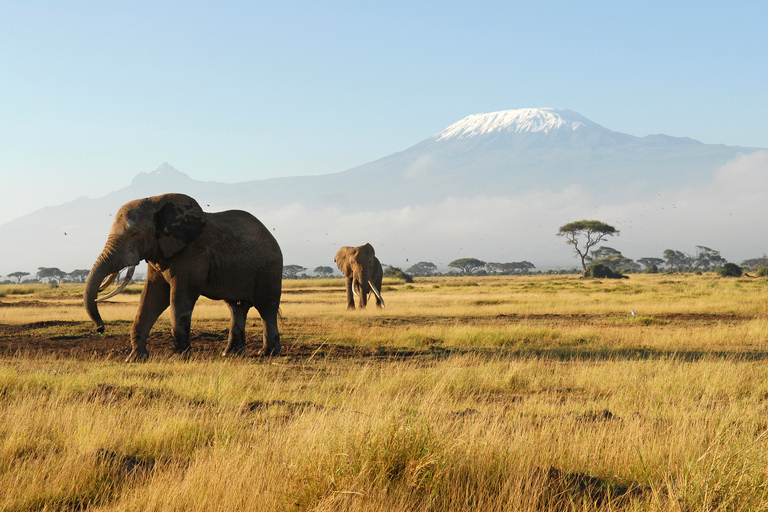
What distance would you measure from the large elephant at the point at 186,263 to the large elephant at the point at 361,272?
13002mm

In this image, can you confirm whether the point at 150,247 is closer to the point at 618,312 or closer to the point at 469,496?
the point at 469,496

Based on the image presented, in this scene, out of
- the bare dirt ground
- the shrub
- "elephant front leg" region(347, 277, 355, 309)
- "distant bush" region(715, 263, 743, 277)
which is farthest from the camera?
the shrub

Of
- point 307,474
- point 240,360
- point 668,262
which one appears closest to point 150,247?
point 240,360

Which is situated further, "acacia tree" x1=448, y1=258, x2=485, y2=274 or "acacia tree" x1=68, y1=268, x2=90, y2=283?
"acacia tree" x1=448, y1=258, x2=485, y2=274

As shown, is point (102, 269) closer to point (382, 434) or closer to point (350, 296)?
point (382, 434)

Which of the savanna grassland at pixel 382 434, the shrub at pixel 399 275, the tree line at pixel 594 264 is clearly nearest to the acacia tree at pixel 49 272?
the tree line at pixel 594 264

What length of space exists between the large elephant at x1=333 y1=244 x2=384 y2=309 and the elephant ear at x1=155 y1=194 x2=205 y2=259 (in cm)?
1463

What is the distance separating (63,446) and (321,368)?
567 cm

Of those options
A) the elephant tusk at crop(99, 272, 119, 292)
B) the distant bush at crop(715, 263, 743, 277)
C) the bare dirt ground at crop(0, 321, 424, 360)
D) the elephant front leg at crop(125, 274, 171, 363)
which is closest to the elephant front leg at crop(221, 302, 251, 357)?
the bare dirt ground at crop(0, 321, 424, 360)

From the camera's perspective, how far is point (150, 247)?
36.9 ft

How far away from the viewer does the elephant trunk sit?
1035cm

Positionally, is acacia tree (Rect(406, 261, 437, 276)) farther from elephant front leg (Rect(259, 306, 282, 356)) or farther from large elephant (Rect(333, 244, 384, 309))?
elephant front leg (Rect(259, 306, 282, 356))

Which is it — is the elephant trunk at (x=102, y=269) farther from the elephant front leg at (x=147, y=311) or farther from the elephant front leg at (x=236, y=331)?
the elephant front leg at (x=236, y=331)

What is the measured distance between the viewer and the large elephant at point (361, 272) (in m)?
27.0
